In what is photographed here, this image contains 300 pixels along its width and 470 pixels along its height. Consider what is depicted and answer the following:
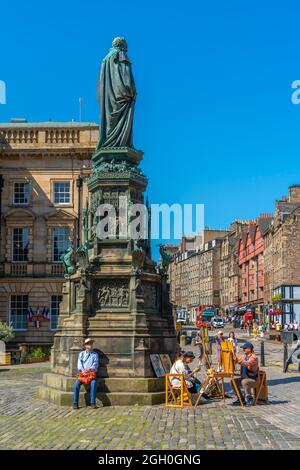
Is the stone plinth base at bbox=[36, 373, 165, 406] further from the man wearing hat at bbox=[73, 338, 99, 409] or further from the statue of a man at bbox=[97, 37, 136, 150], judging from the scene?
the statue of a man at bbox=[97, 37, 136, 150]

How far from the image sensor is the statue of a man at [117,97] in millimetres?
16406

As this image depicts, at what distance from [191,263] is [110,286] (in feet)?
407

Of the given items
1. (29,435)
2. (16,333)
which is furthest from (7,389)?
(16,333)

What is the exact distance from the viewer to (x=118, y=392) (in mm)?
13656

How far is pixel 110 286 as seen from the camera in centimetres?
1492

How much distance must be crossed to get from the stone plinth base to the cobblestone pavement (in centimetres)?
29

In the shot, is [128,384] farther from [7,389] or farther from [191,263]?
[191,263]

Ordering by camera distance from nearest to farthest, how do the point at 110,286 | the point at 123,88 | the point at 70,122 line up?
the point at 110,286, the point at 123,88, the point at 70,122

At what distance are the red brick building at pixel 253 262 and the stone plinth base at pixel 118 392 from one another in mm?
68680

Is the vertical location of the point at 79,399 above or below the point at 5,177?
below

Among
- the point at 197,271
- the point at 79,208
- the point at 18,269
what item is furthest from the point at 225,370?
the point at 197,271

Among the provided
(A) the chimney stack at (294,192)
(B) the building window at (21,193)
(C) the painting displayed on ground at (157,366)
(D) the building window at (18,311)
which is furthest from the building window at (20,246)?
(A) the chimney stack at (294,192)

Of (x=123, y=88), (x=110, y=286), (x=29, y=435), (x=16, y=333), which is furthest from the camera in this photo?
(x=16, y=333)

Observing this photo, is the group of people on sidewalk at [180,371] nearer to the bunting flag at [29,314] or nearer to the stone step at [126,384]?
A: the stone step at [126,384]
